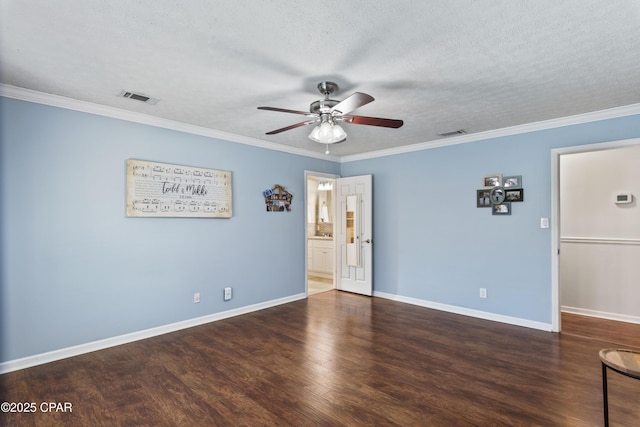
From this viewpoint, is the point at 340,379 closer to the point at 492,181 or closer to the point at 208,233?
the point at 208,233

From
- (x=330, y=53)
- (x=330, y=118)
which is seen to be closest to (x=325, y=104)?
(x=330, y=118)

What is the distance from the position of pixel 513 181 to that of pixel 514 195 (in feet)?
0.60

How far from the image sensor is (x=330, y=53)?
2.31 metres

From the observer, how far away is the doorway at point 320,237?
665cm

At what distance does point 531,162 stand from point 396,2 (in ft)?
10.6

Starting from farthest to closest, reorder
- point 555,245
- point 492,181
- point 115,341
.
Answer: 1. point 492,181
2. point 555,245
3. point 115,341

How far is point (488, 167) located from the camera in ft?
14.5

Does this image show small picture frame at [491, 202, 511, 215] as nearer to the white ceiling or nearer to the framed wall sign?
the white ceiling

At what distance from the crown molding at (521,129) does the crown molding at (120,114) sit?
183cm

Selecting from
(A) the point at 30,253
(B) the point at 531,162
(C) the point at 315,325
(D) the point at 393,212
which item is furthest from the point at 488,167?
(A) the point at 30,253

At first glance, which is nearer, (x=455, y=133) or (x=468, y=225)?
(x=455, y=133)

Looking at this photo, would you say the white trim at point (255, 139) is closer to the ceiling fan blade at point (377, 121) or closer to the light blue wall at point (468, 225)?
the light blue wall at point (468, 225)

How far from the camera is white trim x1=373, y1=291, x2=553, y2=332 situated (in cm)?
402

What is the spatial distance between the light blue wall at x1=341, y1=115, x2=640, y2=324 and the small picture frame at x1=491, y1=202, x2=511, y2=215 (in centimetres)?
6
